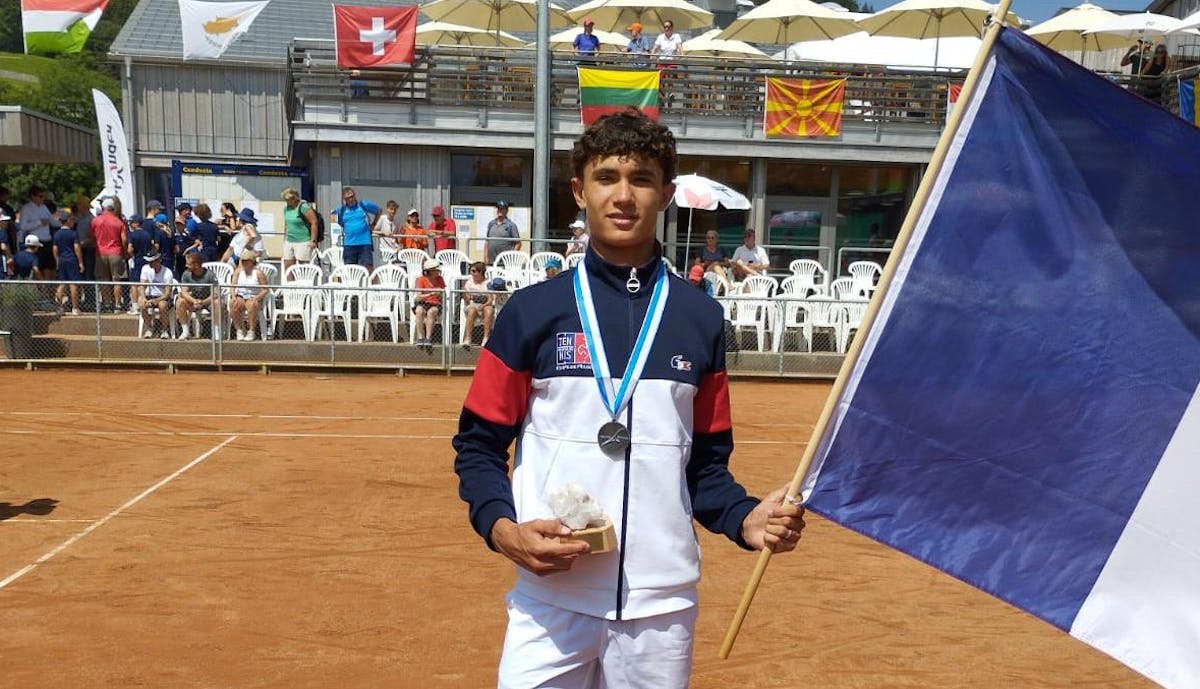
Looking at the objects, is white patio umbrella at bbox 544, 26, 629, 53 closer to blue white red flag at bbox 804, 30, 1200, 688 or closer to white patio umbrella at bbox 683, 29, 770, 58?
white patio umbrella at bbox 683, 29, 770, 58

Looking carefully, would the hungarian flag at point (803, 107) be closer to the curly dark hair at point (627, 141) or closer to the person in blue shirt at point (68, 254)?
the person in blue shirt at point (68, 254)

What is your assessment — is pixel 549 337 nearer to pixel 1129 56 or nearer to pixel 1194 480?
pixel 1194 480

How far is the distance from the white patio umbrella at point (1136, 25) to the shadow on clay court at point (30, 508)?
66.1 ft

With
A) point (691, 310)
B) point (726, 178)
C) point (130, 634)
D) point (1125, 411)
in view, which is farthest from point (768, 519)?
point (726, 178)

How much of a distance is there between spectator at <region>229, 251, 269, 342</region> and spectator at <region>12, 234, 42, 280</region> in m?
4.47

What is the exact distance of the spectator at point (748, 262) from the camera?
747 inches

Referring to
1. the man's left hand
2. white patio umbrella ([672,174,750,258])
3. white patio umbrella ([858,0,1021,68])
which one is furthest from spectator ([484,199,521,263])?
the man's left hand

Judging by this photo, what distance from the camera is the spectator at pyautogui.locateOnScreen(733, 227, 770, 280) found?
19.0 meters

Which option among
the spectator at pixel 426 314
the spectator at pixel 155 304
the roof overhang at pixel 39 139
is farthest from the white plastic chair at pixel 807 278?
the roof overhang at pixel 39 139

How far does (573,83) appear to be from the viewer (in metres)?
23.3


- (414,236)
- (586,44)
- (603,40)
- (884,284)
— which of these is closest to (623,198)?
(884,284)

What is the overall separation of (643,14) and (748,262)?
7.96 meters

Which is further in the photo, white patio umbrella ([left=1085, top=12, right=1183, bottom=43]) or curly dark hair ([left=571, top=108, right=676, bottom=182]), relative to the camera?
white patio umbrella ([left=1085, top=12, right=1183, bottom=43])

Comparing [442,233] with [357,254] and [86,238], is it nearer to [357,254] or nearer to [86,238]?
[357,254]
